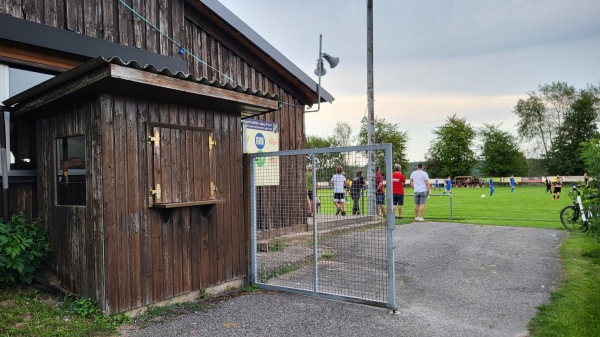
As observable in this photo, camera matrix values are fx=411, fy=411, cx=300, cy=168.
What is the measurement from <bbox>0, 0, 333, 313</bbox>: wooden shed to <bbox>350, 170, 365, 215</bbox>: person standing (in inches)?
67.0

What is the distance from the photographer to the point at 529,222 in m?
13.2

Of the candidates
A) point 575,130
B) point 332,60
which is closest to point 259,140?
point 332,60

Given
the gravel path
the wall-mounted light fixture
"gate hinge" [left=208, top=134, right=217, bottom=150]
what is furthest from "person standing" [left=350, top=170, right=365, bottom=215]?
the wall-mounted light fixture

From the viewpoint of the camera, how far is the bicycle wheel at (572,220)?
1106 cm

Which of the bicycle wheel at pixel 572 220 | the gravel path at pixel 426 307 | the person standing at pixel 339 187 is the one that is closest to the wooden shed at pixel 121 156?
the gravel path at pixel 426 307

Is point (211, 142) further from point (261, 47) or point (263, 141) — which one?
point (261, 47)

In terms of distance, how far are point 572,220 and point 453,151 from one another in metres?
59.2

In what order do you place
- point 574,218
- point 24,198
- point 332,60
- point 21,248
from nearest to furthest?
1. point 21,248
2. point 24,198
3. point 332,60
4. point 574,218

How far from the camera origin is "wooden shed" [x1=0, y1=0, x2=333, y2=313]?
438 cm

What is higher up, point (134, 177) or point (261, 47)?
point (261, 47)

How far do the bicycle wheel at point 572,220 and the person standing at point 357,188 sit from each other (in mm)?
8803

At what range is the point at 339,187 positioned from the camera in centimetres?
507

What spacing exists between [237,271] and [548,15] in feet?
52.4

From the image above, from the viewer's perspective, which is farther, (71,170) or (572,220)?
(572,220)
